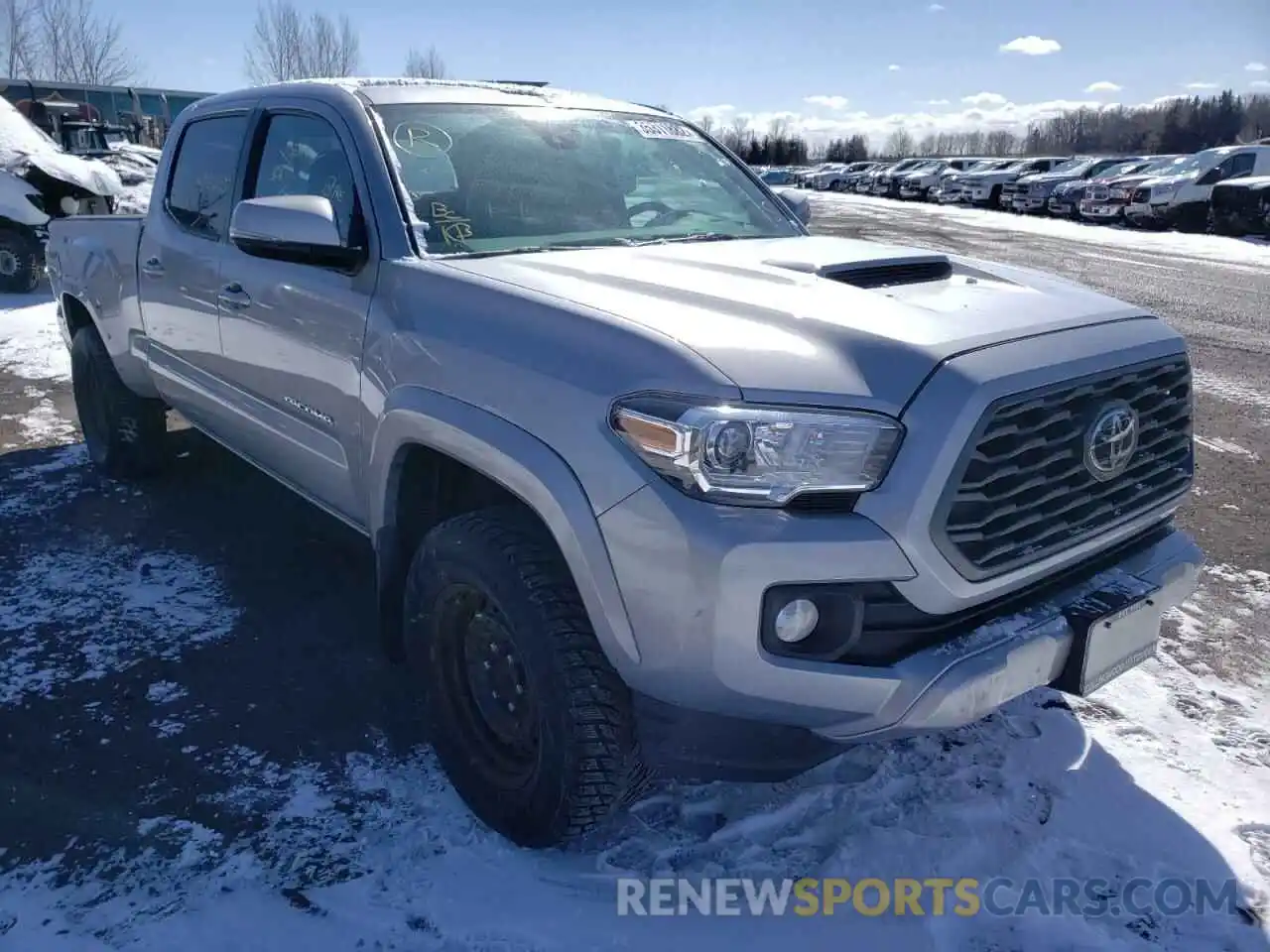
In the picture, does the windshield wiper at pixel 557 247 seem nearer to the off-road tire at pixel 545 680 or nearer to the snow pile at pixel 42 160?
the off-road tire at pixel 545 680

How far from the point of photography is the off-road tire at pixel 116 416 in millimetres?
4957

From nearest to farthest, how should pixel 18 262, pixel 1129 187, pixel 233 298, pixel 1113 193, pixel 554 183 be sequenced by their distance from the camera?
pixel 554 183
pixel 233 298
pixel 18 262
pixel 1129 187
pixel 1113 193

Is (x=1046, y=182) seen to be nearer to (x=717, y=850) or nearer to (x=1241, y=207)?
(x=1241, y=207)

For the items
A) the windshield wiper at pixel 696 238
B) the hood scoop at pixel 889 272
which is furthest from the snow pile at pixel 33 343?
the hood scoop at pixel 889 272

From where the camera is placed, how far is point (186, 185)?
422 cm

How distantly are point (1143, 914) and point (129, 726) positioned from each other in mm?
2845

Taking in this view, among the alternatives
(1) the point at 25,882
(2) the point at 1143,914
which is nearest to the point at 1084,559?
(2) the point at 1143,914

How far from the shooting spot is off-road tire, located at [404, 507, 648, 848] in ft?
7.18

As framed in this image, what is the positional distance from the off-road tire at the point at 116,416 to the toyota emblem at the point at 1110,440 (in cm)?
440

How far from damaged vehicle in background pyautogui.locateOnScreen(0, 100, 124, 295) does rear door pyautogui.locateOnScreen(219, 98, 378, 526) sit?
8810mm

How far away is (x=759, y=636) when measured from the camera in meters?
1.95

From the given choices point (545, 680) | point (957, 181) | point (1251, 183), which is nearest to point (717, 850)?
point (545, 680)

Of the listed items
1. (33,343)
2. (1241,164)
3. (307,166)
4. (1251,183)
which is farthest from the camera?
(1241,164)

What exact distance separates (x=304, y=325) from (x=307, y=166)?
646mm
